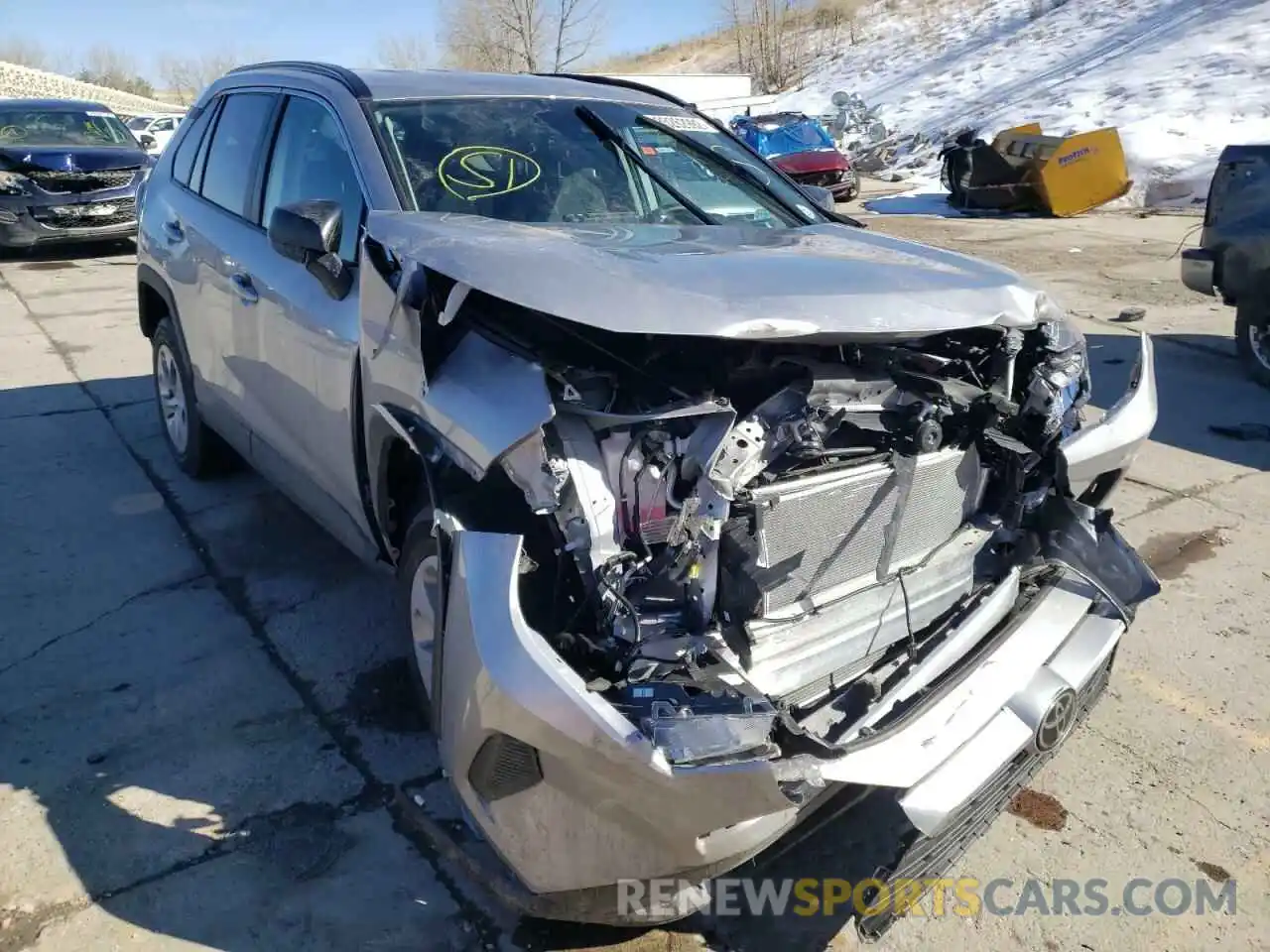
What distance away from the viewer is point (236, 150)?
423 cm

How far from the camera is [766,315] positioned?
2.29m

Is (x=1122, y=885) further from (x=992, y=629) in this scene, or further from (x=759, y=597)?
(x=759, y=597)

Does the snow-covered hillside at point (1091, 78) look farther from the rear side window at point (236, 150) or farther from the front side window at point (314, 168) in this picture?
the front side window at point (314, 168)

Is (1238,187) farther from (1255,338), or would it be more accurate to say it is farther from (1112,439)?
(1112,439)

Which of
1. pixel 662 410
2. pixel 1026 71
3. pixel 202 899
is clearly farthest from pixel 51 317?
pixel 1026 71

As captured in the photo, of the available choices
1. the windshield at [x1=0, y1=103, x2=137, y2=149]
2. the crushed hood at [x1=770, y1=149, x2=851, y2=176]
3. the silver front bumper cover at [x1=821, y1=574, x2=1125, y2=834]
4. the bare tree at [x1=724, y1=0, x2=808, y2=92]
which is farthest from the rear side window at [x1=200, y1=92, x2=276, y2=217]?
the bare tree at [x1=724, y1=0, x2=808, y2=92]

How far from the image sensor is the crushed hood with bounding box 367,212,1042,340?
2.25 meters

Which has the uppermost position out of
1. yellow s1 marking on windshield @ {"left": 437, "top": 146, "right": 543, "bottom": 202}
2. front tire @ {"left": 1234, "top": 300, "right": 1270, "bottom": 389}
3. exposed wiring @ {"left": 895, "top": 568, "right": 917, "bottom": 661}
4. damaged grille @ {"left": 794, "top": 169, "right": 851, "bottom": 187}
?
yellow s1 marking on windshield @ {"left": 437, "top": 146, "right": 543, "bottom": 202}

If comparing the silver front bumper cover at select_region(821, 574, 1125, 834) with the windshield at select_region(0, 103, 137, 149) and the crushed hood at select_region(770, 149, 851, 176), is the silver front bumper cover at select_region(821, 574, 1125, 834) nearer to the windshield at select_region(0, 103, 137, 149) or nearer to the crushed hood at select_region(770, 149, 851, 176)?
the windshield at select_region(0, 103, 137, 149)

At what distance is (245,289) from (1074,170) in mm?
14931

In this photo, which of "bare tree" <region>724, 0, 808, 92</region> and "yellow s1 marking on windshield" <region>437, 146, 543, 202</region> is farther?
"bare tree" <region>724, 0, 808, 92</region>

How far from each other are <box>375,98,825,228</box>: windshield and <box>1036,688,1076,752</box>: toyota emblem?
1.98m

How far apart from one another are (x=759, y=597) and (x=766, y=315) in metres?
0.64

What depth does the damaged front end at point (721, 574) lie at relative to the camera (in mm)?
2014
